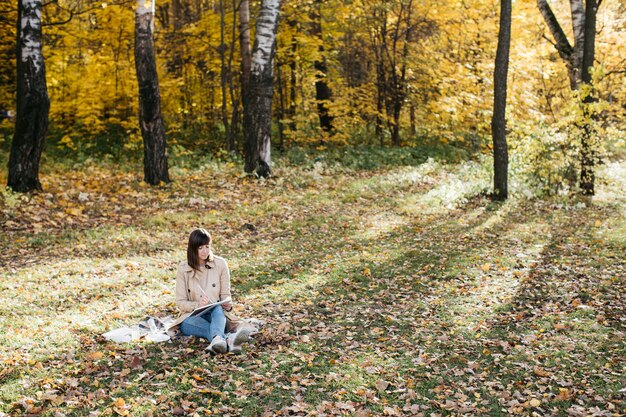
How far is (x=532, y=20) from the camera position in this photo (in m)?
20.8

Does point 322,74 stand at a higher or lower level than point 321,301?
higher

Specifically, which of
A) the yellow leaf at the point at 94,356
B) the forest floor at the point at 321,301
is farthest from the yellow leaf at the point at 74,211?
the yellow leaf at the point at 94,356

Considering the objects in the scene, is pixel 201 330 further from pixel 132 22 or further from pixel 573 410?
pixel 132 22

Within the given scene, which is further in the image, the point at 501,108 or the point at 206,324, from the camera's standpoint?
the point at 501,108

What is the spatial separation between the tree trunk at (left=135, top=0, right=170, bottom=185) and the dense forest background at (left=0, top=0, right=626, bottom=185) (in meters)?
3.92

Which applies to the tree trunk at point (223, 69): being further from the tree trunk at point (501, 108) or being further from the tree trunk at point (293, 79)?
the tree trunk at point (501, 108)

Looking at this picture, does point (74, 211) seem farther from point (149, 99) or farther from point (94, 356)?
point (94, 356)

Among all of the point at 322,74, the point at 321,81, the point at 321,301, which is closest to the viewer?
the point at 321,301

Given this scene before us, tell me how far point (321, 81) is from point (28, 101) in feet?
41.1

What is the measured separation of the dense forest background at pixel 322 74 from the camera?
1689 cm

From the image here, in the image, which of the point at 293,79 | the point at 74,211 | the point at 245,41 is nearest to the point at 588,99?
the point at 245,41

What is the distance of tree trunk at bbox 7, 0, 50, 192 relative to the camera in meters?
11.0

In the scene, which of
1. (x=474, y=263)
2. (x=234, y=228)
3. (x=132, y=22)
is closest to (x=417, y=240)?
(x=474, y=263)

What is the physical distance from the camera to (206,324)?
6094mm
